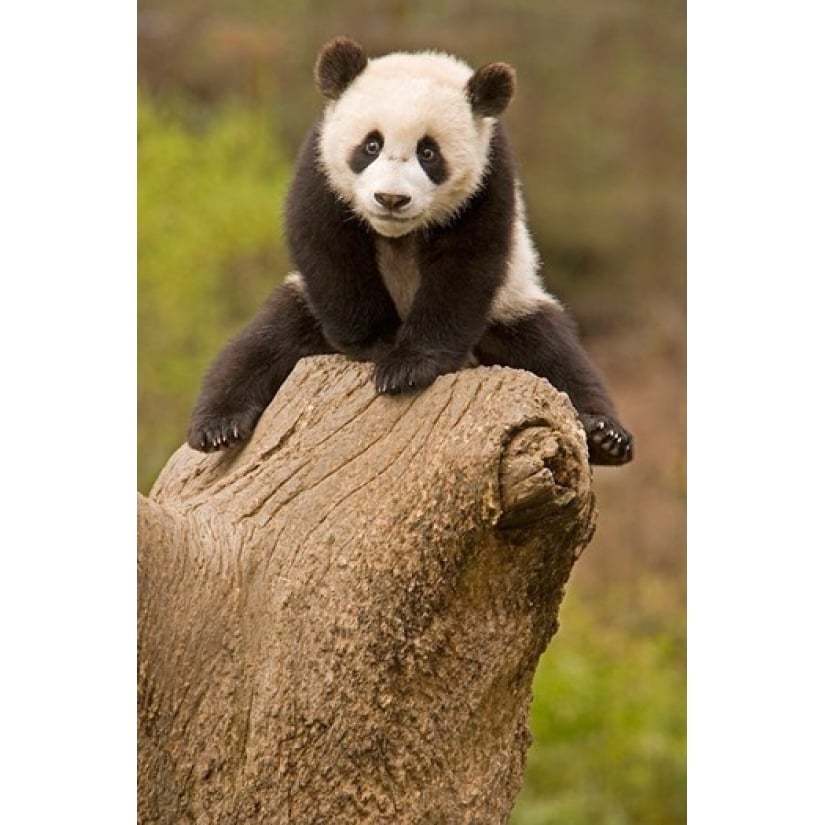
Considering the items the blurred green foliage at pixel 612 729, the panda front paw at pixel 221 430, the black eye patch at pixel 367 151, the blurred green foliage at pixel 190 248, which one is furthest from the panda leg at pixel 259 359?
the blurred green foliage at pixel 612 729

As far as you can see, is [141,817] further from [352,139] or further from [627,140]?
[627,140]

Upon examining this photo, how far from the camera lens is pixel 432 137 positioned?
4.03 m

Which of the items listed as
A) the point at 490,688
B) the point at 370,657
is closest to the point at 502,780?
the point at 490,688

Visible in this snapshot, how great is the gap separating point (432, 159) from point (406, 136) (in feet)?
0.36

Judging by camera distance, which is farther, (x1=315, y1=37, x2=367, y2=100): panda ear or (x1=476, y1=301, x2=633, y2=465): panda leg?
(x1=476, y1=301, x2=633, y2=465): panda leg

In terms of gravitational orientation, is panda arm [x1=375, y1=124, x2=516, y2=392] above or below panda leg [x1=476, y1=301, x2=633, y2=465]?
above

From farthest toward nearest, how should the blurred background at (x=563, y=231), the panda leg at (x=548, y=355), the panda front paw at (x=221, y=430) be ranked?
the blurred background at (x=563, y=231) → the panda leg at (x=548, y=355) → the panda front paw at (x=221, y=430)

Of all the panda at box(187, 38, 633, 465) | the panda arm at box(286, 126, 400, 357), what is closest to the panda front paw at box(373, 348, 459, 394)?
the panda at box(187, 38, 633, 465)

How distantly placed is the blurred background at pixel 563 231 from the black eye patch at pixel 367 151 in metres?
1.00

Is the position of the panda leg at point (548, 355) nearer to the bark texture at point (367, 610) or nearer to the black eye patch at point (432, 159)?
the black eye patch at point (432, 159)

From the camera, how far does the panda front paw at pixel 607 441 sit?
13.6ft

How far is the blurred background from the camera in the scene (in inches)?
214

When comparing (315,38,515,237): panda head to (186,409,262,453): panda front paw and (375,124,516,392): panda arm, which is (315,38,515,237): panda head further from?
(186,409,262,453): panda front paw

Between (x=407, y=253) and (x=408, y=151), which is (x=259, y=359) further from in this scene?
(x=408, y=151)
